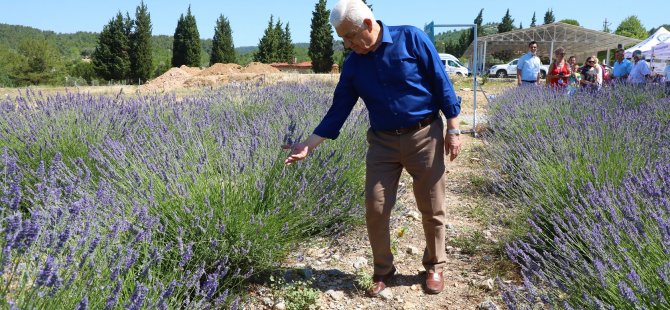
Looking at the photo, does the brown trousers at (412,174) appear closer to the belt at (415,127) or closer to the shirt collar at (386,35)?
the belt at (415,127)

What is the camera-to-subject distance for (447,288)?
9.15ft

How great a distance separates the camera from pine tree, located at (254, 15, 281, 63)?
158 feet

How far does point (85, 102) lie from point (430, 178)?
10.4ft

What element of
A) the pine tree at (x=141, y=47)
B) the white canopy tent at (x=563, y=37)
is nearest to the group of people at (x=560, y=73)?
the white canopy tent at (x=563, y=37)

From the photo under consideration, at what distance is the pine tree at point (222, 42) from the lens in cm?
4728

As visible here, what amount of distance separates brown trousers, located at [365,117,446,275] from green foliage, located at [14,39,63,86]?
5921 centimetres

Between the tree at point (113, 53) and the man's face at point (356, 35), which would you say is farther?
the tree at point (113, 53)

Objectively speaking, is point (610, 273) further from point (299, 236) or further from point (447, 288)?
point (299, 236)

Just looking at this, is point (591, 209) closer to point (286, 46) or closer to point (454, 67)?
point (454, 67)

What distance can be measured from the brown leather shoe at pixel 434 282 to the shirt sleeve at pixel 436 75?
2.82ft

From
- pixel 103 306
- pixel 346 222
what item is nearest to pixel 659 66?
pixel 346 222

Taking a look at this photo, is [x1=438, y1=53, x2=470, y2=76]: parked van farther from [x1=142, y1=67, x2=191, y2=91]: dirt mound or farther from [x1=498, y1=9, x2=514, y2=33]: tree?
[x1=498, y1=9, x2=514, y2=33]: tree

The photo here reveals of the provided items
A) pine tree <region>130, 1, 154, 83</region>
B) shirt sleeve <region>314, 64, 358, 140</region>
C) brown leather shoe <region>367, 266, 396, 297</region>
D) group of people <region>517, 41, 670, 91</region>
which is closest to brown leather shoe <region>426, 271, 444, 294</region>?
brown leather shoe <region>367, 266, 396, 297</region>

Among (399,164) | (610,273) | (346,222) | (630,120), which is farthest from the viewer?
(630,120)
